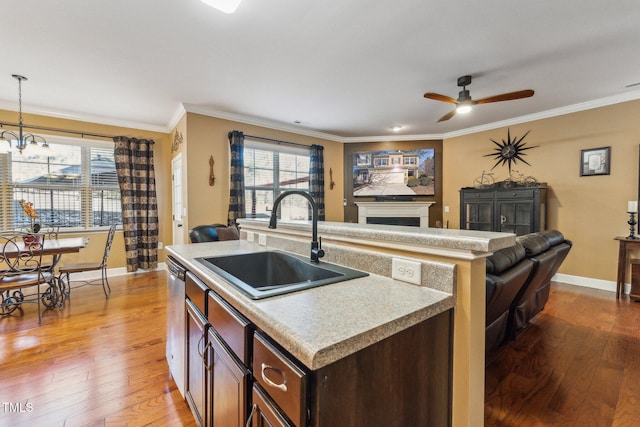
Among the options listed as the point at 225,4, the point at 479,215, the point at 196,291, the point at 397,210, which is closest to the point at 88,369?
the point at 196,291

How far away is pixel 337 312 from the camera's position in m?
0.81

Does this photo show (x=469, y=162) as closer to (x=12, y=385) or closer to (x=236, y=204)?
(x=236, y=204)

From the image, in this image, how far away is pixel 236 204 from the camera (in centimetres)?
450

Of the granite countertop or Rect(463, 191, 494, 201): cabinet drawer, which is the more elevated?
Rect(463, 191, 494, 201): cabinet drawer

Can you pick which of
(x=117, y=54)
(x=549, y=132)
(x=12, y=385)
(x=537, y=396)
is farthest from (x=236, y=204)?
(x=549, y=132)

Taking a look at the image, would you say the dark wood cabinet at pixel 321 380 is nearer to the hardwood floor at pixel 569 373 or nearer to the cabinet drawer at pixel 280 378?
the cabinet drawer at pixel 280 378

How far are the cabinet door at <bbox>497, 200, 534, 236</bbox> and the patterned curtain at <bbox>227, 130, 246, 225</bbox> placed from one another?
426cm

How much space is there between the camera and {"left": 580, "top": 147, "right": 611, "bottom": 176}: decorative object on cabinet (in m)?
3.87

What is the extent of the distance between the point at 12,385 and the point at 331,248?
7.82 feet

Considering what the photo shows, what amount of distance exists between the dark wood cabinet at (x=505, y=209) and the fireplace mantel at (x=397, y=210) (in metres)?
0.85

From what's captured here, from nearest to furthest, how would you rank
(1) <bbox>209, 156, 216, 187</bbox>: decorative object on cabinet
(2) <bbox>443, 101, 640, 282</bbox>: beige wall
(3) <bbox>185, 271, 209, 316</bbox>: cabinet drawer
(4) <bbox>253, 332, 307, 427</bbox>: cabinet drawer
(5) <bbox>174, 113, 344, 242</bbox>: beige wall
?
(4) <bbox>253, 332, 307, 427</bbox>: cabinet drawer, (3) <bbox>185, 271, 209, 316</bbox>: cabinet drawer, (2) <bbox>443, 101, 640, 282</bbox>: beige wall, (5) <bbox>174, 113, 344, 242</bbox>: beige wall, (1) <bbox>209, 156, 216, 187</bbox>: decorative object on cabinet

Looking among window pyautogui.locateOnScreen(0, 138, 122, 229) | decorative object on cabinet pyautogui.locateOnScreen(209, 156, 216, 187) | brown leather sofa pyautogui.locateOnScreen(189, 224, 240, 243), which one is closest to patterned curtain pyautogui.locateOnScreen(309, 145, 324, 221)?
decorative object on cabinet pyautogui.locateOnScreen(209, 156, 216, 187)

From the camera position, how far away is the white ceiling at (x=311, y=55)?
6.97ft

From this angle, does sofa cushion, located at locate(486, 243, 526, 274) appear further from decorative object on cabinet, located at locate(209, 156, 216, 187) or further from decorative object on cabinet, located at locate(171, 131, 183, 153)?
decorative object on cabinet, located at locate(171, 131, 183, 153)
